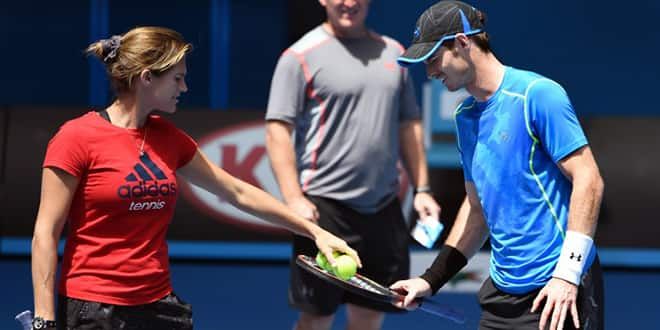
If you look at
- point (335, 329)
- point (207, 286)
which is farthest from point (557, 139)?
point (207, 286)

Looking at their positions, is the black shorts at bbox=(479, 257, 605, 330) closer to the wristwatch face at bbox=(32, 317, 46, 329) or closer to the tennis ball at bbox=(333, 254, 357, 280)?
the tennis ball at bbox=(333, 254, 357, 280)

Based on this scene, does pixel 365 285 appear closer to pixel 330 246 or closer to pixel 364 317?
pixel 330 246

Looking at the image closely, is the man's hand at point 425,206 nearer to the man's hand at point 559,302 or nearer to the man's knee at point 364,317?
the man's knee at point 364,317

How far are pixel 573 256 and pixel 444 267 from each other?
666 millimetres

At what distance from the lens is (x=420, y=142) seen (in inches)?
227

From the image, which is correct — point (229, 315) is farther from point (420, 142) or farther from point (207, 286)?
point (420, 142)

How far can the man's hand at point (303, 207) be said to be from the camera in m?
5.36

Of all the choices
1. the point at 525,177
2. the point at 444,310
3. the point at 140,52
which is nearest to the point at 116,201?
the point at 140,52

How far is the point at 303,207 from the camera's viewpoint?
5.38 meters

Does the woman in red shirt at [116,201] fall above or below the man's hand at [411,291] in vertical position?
above

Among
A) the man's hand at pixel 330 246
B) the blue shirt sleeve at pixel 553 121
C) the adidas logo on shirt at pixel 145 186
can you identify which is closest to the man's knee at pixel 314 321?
the man's hand at pixel 330 246

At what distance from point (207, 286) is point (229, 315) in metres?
0.96

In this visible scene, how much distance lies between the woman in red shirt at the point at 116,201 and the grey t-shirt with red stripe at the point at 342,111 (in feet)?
5.41

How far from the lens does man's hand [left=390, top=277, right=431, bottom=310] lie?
402 centimetres
